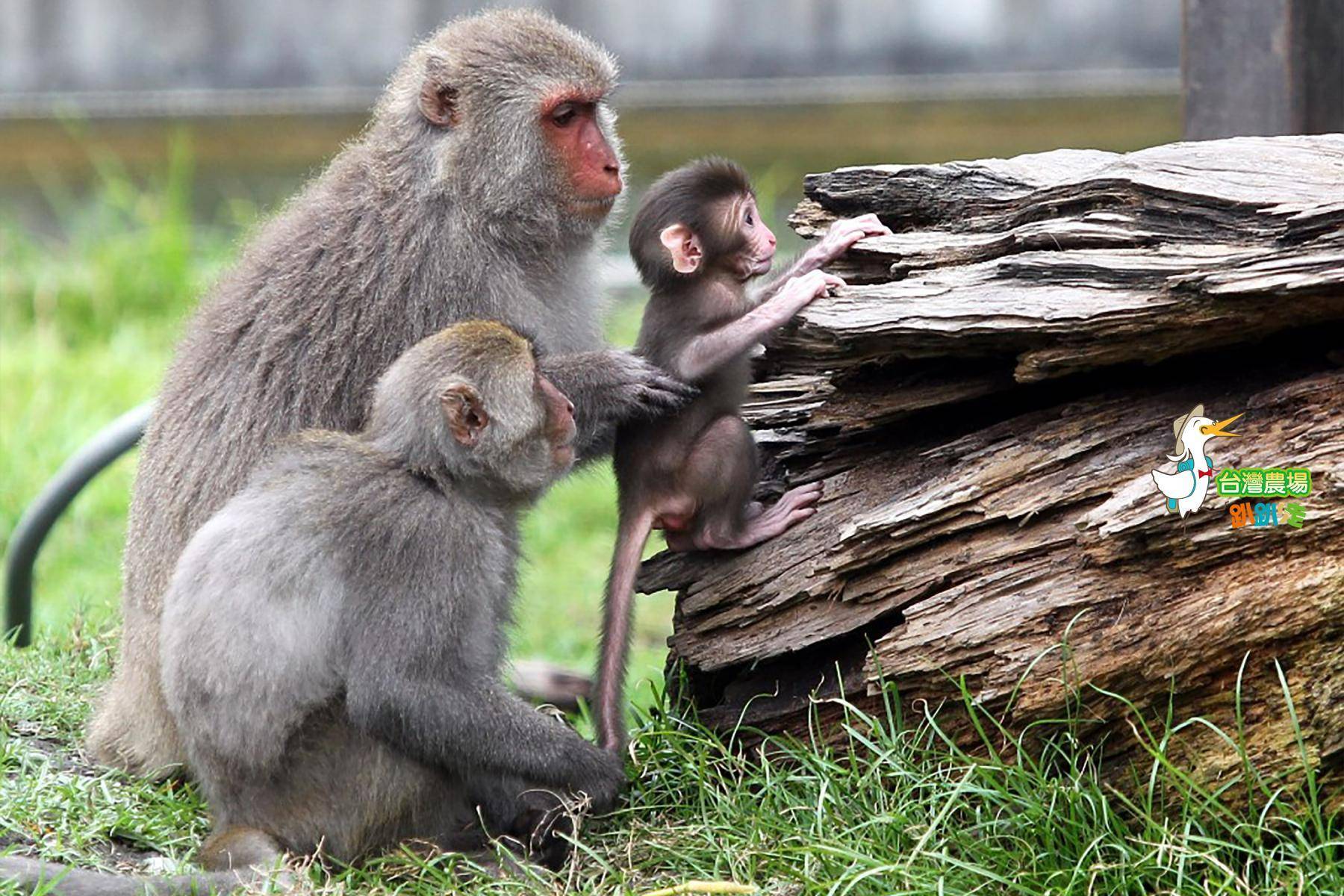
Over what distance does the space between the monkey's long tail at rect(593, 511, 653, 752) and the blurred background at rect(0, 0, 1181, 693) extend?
204 inches

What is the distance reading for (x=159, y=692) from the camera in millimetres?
4543

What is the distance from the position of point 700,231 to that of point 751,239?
15 cm

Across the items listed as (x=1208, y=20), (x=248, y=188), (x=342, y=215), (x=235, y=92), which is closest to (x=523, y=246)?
(x=342, y=215)

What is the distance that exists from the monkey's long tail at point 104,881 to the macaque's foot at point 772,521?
4.70ft

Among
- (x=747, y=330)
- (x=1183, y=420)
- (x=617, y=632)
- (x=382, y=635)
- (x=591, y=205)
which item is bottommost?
(x=617, y=632)

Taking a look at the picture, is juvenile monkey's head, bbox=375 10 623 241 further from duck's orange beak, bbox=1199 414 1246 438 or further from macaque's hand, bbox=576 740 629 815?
duck's orange beak, bbox=1199 414 1246 438

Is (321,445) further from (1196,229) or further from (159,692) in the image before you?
(1196,229)

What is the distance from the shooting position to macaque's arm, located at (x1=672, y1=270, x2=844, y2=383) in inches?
168

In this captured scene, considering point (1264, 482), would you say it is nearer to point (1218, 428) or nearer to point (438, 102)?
point (1218, 428)

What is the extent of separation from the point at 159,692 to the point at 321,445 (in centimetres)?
94

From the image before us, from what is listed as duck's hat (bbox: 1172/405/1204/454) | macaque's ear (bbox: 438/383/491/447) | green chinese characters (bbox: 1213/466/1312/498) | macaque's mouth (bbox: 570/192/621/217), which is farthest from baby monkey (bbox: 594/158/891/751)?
green chinese characters (bbox: 1213/466/1312/498)

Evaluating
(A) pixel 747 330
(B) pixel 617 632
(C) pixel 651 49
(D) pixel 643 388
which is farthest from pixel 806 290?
(C) pixel 651 49

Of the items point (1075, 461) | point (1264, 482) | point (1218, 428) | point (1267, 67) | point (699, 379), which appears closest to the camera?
point (1264, 482)

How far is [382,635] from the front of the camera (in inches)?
154
